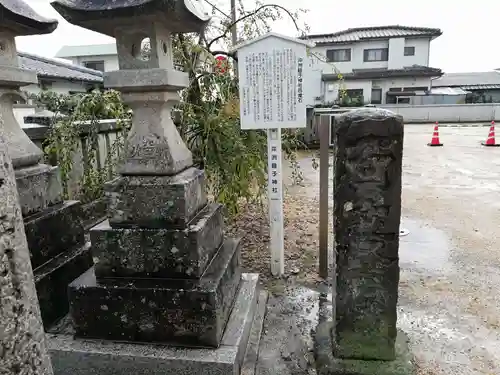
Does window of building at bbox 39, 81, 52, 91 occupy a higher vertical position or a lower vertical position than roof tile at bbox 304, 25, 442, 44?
lower

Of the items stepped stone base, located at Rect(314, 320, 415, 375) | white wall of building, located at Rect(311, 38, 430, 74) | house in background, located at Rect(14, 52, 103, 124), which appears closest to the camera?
stepped stone base, located at Rect(314, 320, 415, 375)

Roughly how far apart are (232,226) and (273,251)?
4.96ft

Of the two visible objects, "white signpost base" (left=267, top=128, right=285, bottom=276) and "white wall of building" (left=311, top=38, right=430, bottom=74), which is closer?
"white signpost base" (left=267, top=128, right=285, bottom=276)

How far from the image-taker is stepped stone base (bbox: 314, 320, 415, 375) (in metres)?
2.20

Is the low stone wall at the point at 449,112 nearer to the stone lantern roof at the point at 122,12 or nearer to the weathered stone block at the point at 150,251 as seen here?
the stone lantern roof at the point at 122,12

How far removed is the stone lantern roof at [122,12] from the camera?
1903mm

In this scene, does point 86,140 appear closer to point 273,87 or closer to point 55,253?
point 55,253

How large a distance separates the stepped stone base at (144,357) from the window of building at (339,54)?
28068mm

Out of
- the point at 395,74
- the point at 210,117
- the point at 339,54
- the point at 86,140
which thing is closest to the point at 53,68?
the point at 86,140

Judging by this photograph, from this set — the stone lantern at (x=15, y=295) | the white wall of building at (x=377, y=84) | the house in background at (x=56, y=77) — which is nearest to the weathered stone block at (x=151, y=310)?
the stone lantern at (x=15, y=295)

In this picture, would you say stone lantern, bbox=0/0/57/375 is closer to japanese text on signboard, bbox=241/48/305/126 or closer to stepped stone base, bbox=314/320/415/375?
stepped stone base, bbox=314/320/415/375

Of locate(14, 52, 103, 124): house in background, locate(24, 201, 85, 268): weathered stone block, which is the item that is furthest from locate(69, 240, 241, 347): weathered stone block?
locate(14, 52, 103, 124): house in background

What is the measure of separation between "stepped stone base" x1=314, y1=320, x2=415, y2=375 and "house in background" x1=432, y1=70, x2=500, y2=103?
98.7 feet

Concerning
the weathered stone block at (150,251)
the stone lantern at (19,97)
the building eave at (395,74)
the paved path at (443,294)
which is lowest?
the paved path at (443,294)
